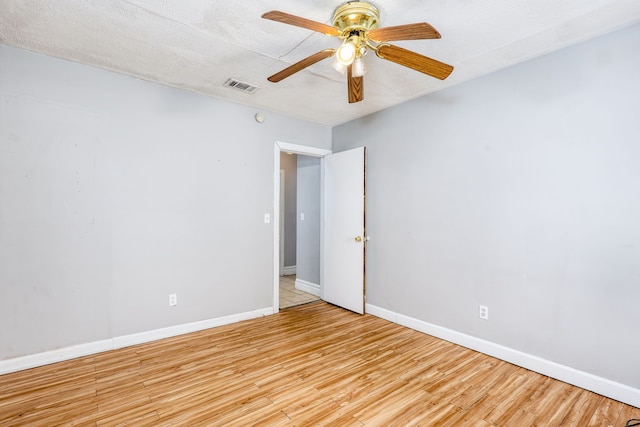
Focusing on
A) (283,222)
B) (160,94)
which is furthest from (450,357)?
(283,222)

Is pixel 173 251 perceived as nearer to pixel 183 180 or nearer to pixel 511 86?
pixel 183 180

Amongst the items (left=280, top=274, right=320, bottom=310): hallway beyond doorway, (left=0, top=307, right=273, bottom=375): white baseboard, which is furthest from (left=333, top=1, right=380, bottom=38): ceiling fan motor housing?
(left=280, top=274, right=320, bottom=310): hallway beyond doorway

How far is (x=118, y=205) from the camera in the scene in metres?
2.80

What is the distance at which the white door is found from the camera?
379 cm

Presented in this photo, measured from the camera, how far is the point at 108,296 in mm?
2742

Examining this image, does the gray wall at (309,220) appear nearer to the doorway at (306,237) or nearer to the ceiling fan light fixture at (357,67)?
the doorway at (306,237)

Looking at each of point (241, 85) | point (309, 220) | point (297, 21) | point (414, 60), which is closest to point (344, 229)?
point (309, 220)

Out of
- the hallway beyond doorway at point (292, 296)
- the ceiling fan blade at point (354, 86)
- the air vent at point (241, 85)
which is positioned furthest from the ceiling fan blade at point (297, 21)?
the hallway beyond doorway at point (292, 296)

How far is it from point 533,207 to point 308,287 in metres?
3.27

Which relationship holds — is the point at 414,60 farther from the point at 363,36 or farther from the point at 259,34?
the point at 259,34

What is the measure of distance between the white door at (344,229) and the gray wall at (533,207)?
0.42 meters

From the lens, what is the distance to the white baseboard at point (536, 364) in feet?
6.75

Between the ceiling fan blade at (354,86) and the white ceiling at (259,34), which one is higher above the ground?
the white ceiling at (259,34)

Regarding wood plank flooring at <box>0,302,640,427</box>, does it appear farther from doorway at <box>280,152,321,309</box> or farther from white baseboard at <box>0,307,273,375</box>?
doorway at <box>280,152,321,309</box>
